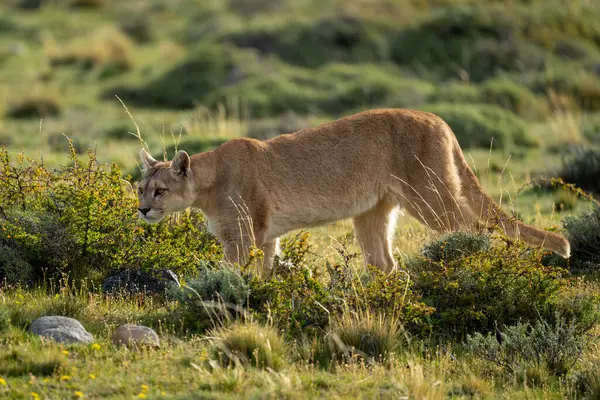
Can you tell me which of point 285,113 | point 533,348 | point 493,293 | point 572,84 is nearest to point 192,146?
point 285,113

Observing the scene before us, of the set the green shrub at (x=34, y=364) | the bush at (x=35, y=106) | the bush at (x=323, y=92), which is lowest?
the bush at (x=35, y=106)

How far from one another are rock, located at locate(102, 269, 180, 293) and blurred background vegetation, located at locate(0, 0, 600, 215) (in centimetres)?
491

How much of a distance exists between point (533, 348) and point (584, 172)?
7.20 m

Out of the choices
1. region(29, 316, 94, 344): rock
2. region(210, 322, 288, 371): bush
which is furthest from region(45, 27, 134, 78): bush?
region(210, 322, 288, 371): bush

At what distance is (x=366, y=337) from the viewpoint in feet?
24.7

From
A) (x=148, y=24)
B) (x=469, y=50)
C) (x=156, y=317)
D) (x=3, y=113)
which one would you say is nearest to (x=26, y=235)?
(x=156, y=317)

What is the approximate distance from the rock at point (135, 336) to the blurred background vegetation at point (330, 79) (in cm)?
651

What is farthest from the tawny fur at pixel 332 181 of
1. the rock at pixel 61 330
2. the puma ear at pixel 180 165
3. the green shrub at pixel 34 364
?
the green shrub at pixel 34 364

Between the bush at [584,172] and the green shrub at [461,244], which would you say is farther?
the bush at [584,172]

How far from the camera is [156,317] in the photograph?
8.03 meters

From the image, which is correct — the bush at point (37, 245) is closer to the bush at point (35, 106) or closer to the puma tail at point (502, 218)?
the puma tail at point (502, 218)

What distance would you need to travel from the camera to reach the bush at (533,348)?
7.43 m

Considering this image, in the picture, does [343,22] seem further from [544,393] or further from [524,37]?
[544,393]

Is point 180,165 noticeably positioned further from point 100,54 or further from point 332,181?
point 100,54
